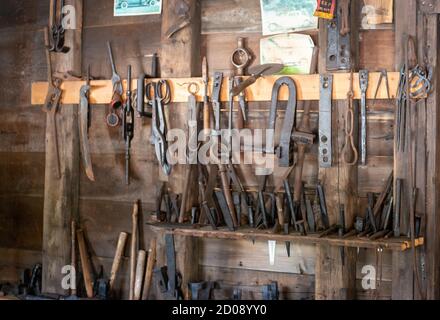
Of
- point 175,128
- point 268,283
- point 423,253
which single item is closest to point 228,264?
point 268,283

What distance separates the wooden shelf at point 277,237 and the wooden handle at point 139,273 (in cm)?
31

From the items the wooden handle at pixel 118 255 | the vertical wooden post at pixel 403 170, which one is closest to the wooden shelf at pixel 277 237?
the vertical wooden post at pixel 403 170

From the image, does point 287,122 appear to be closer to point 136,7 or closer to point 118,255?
point 136,7

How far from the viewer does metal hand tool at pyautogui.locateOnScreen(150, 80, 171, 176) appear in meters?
3.49

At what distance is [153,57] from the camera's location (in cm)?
358

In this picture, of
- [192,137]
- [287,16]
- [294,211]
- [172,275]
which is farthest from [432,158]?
[172,275]

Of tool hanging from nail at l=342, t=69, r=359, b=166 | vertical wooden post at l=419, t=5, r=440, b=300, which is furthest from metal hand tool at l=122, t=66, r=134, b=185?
vertical wooden post at l=419, t=5, r=440, b=300

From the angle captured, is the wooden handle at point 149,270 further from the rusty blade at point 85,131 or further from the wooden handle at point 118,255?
the rusty blade at point 85,131

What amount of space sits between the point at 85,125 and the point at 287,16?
140 centimetres

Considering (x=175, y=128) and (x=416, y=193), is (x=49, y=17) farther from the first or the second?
(x=416, y=193)

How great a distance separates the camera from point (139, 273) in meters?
3.60

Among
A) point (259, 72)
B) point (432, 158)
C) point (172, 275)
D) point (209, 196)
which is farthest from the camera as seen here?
point (172, 275)

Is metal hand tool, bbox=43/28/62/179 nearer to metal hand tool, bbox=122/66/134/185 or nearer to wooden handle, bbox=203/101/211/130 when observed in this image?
metal hand tool, bbox=122/66/134/185
